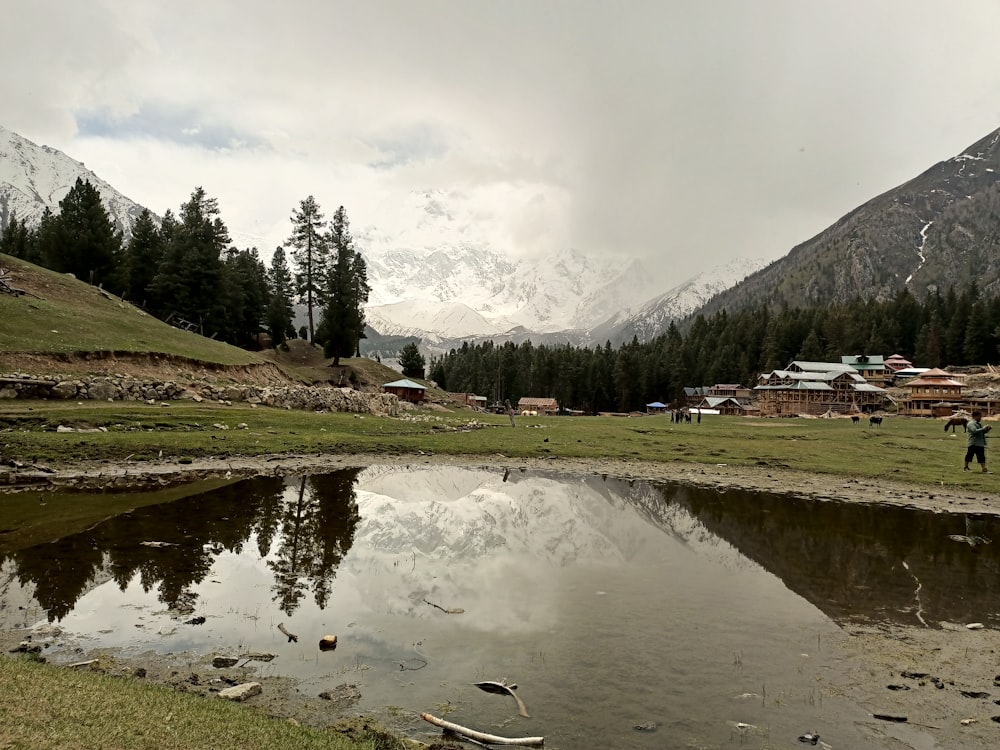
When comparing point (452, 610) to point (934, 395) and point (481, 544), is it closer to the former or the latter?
point (481, 544)

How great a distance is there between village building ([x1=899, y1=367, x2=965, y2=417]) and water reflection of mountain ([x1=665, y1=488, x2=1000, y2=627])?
113 m

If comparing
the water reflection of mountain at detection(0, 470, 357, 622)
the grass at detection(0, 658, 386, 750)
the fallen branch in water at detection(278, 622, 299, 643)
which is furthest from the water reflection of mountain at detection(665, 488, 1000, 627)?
the water reflection of mountain at detection(0, 470, 357, 622)

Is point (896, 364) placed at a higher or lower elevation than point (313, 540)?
higher

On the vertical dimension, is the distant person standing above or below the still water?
above

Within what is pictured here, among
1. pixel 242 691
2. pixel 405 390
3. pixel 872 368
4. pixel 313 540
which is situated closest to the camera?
pixel 242 691

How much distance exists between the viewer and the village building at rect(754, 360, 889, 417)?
125 metres

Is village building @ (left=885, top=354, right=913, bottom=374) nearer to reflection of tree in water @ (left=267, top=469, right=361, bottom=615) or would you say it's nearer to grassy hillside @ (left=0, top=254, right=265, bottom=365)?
grassy hillside @ (left=0, top=254, right=265, bottom=365)

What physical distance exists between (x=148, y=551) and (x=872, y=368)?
177609 mm

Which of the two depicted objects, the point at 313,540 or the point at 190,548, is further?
the point at 313,540

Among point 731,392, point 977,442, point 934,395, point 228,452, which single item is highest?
point 934,395

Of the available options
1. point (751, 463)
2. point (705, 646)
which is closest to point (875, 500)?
point (751, 463)

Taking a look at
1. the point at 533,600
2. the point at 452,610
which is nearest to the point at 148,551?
the point at 452,610

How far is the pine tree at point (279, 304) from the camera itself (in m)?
92.2

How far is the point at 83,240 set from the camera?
72125 mm
